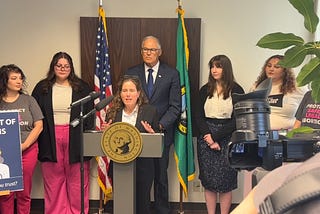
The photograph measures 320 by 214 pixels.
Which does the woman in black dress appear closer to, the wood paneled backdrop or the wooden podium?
the wood paneled backdrop

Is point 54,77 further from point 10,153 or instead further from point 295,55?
point 295,55

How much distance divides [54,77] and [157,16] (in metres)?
1.22

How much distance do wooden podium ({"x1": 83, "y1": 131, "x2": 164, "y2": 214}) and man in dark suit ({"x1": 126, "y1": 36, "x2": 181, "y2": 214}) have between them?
2.68ft

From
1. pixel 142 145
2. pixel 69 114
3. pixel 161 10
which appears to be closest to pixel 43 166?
pixel 69 114

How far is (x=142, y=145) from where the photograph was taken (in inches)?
105

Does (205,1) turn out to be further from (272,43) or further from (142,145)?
(272,43)

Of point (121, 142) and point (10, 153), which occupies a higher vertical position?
point (121, 142)

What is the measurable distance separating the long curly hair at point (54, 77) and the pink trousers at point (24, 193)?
23.2 inches

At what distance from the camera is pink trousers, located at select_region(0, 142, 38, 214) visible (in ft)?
11.6

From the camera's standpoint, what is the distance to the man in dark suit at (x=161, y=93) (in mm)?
3654

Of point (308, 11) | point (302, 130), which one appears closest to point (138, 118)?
point (302, 130)

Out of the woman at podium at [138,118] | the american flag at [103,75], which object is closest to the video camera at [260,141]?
the woman at podium at [138,118]

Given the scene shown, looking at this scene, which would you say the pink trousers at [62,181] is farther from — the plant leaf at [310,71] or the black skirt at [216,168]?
the plant leaf at [310,71]

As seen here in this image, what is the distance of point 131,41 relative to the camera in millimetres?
3982
